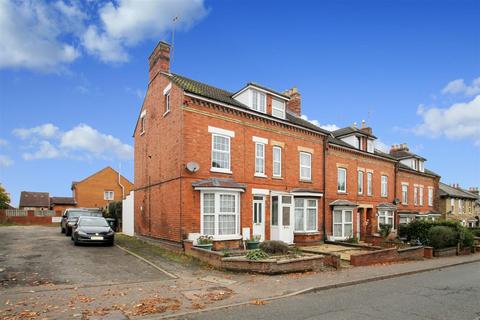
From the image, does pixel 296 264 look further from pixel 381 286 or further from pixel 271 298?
pixel 271 298

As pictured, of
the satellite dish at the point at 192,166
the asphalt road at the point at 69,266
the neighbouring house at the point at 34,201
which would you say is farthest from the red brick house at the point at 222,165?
the neighbouring house at the point at 34,201

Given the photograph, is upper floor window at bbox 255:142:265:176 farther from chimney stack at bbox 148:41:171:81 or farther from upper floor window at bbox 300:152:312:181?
chimney stack at bbox 148:41:171:81

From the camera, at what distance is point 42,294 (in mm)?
9070

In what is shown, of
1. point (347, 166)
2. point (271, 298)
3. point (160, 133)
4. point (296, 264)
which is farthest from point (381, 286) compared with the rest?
point (347, 166)

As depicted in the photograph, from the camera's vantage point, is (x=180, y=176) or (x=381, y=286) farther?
(x=180, y=176)

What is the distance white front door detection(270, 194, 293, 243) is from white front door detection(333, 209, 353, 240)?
17.8 feet

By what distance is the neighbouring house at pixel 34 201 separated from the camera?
6272 centimetres

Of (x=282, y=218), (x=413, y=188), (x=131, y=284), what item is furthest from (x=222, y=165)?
(x=413, y=188)

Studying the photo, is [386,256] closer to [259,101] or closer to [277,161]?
[277,161]

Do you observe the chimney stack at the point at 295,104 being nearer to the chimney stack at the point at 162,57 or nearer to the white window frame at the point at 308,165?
the white window frame at the point at 308,165

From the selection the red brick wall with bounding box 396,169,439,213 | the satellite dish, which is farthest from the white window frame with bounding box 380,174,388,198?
the satellite dish

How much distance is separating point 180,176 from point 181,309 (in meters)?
9.32

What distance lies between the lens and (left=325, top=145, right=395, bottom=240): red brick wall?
990 inches

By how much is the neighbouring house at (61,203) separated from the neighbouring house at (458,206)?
5372 centimetres
